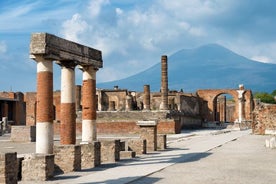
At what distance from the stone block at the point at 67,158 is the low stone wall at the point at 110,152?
6.98ft

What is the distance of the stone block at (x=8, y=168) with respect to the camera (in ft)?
28.0

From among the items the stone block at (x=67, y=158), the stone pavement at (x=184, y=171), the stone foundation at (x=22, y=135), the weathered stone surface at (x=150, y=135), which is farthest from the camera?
the stone foundation at (x=22, y=135)

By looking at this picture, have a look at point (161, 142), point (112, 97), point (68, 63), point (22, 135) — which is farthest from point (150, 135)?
point (112, 97)

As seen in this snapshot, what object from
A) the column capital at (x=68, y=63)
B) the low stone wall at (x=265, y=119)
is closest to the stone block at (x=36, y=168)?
the column capital at (x=68, y=63)

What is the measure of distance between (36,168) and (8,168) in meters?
1.63

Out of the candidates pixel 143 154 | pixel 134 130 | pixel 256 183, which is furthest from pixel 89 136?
pixel 134 130

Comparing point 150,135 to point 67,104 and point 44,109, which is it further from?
point 44,109

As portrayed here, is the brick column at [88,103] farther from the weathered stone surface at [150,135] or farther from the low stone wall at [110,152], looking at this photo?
the weathered stone surface at [150,135]

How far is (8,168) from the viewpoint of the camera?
28.5ft

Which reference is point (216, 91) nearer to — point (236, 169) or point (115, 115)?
point (115, 115)

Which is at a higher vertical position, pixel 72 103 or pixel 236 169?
pixel 72 103

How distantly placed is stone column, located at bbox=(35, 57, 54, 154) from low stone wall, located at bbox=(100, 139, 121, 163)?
2770mm

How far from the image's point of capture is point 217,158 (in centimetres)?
1484

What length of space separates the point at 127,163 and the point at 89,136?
1.83 m
